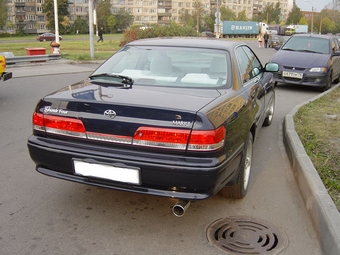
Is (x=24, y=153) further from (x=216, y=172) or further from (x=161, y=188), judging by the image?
(x=216, y=172)

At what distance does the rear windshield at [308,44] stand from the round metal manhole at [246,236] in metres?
9.31

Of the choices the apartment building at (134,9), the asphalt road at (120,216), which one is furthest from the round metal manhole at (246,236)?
the apartment building at (134,9)

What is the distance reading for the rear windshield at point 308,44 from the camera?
1162 cm

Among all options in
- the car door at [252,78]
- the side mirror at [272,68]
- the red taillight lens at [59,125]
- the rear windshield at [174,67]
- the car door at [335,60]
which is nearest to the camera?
the red taillight lens at [59,125]

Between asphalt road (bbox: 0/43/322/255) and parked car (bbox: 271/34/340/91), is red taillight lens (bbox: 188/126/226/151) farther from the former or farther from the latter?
parked car (bbox: 271/34/340/91)

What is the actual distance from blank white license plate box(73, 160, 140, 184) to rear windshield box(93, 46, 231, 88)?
1022 mm

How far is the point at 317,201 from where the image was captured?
3.59 metres

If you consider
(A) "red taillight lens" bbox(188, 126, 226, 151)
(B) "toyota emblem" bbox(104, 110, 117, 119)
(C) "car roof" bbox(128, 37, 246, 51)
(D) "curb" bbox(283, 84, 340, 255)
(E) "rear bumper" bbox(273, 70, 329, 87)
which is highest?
(C) "car roof" bbox(128, 37, 246, 51)

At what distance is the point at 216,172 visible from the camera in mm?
3008

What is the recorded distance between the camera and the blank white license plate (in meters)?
3.08

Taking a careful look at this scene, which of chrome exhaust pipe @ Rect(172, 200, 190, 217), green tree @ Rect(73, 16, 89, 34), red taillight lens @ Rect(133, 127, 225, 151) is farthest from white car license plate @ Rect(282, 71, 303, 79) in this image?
green tree @ Rect(73, 16, 89, 34)

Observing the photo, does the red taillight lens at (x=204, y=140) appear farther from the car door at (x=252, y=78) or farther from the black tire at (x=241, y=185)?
the car door at (x=252, y=78)

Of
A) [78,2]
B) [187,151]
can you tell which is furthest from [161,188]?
[78,2]

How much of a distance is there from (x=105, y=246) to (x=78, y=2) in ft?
364
